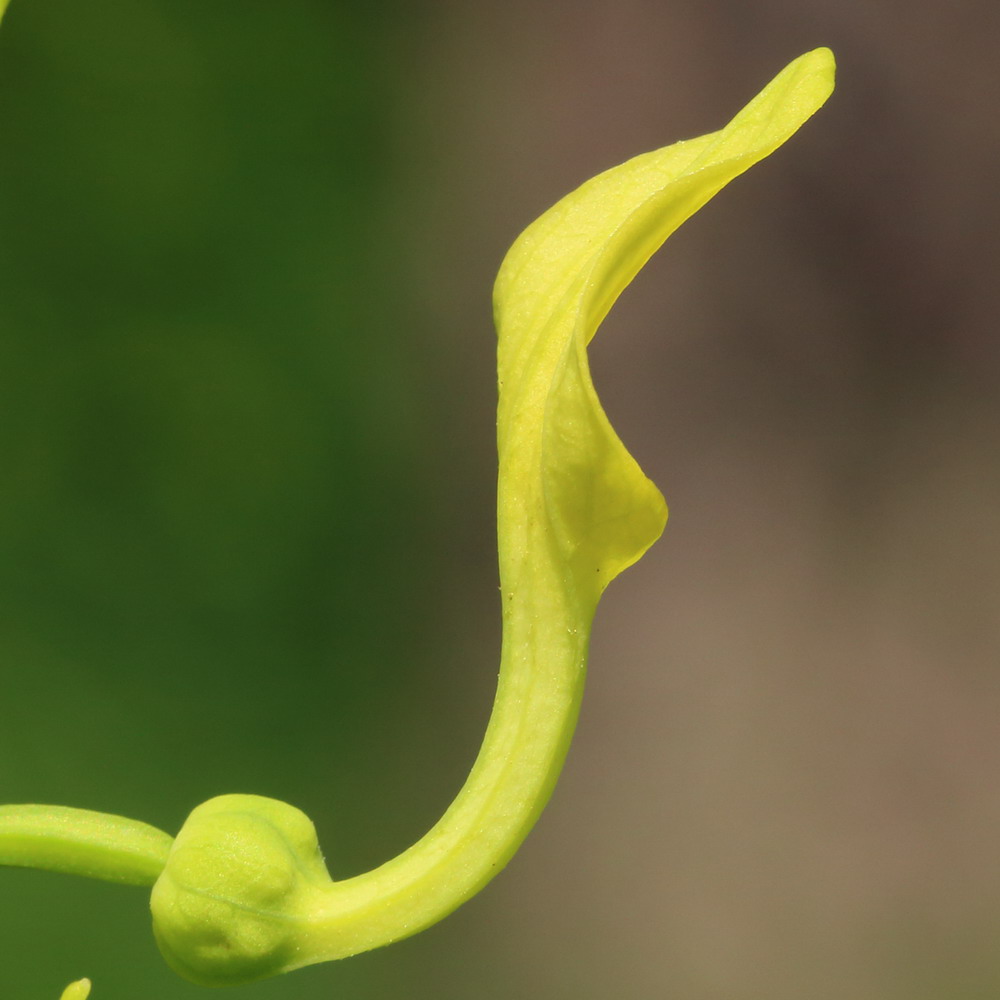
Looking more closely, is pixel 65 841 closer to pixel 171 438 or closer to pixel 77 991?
pixel 77 991

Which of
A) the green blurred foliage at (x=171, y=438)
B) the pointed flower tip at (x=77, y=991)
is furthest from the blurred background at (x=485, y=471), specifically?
the pointed flower tip at (x=77, y=991)

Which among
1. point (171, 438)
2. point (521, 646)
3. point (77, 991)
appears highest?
point (171, 438)

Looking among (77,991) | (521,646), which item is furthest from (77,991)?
(521,646)

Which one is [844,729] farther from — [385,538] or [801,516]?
[385,538]

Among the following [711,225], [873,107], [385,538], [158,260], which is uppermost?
[873,107]

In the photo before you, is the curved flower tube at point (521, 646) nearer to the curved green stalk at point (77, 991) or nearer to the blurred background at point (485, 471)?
the curved green stalk at point (77, 991)

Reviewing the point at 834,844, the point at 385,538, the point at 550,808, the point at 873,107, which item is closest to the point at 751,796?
the point at 834,844
